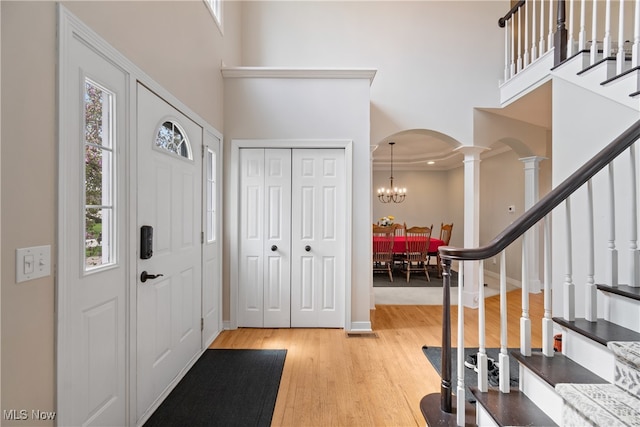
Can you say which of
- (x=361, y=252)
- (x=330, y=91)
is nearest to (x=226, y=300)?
(x=361, y=252)

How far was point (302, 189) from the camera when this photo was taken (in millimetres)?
3186

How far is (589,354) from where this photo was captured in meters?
1.36

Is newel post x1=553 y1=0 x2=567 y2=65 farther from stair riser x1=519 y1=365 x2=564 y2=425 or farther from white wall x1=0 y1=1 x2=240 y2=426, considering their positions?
white wall x1=0 y1=1 x2=240 y2=426

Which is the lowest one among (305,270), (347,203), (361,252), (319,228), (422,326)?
(422,326)

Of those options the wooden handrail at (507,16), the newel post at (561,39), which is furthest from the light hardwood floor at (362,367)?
the wooden handrail at (507,16)

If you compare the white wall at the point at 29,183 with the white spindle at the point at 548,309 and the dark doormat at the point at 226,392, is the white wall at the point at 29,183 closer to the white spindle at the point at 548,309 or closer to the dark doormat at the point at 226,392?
the dark doormat at the point at 226,392

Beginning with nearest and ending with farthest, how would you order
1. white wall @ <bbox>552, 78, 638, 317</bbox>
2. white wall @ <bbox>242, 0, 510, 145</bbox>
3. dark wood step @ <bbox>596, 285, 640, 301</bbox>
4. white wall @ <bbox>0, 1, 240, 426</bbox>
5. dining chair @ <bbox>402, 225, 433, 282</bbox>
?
white wall @ <bbox>0, 1, 240, 426</bbox> < dark wood step @ <bbox>596, 285, 640, 301</bbox> < white wall @ <bbox>552, 78, 638, 317</bbox> < white wall @ <bbox>242, 0, 510, 145</bbox> < dining chair @ <bbox>402, 225, 433, 282</bbox>

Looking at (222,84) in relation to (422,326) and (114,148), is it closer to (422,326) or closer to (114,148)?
(114,148)

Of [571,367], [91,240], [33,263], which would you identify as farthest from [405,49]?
[33,263]

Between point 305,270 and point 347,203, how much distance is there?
88cm

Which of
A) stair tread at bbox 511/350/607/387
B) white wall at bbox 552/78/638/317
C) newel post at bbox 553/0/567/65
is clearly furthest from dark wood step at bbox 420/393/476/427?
newel post at bbox 553/0/567/65

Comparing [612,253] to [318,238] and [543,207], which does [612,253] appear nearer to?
[543,207]

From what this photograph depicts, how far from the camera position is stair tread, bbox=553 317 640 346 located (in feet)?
4.27

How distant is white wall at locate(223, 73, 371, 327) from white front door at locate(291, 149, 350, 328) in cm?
17
